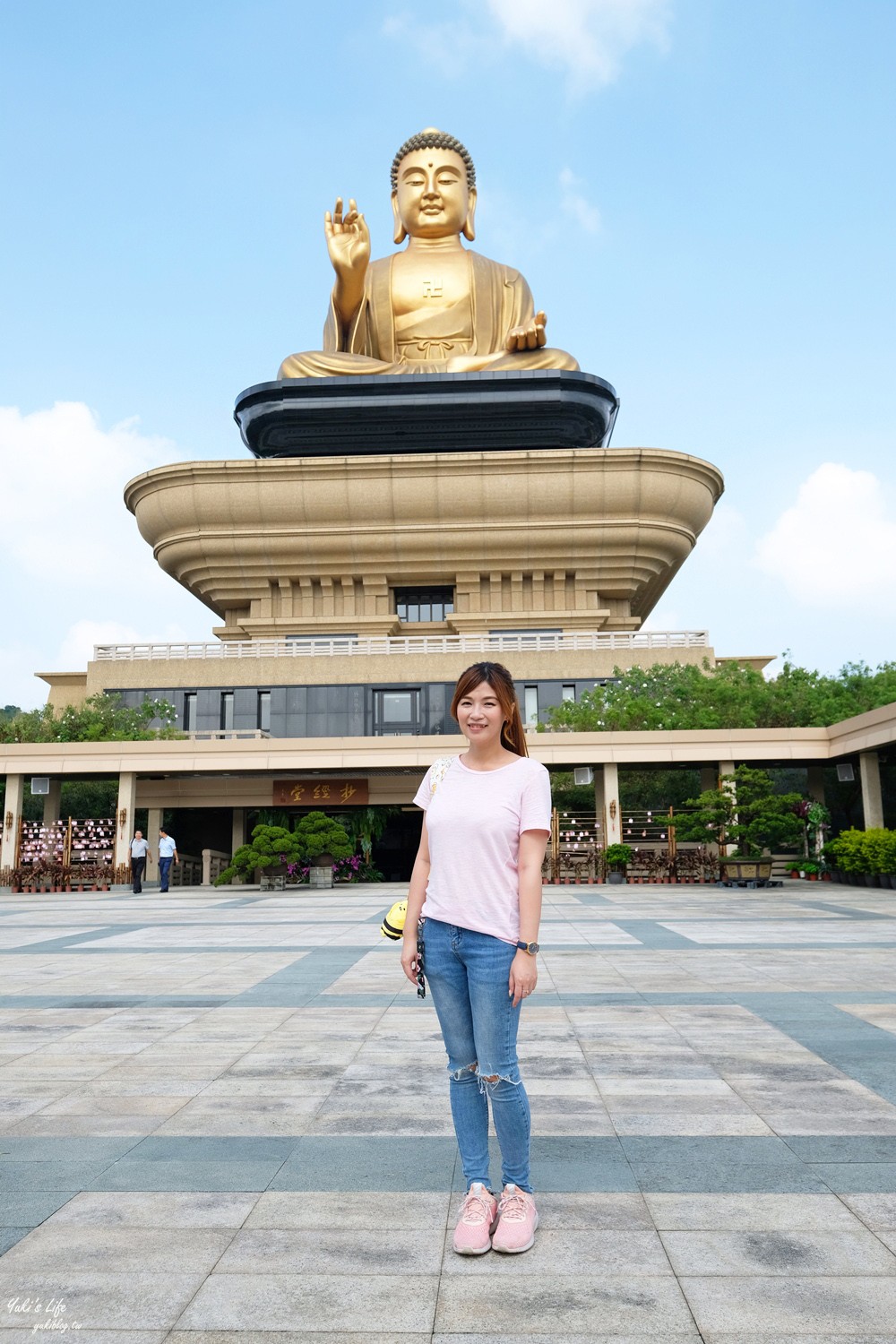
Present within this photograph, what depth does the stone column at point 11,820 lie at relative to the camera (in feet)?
92.0

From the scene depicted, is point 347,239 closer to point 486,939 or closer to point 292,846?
point 292,846


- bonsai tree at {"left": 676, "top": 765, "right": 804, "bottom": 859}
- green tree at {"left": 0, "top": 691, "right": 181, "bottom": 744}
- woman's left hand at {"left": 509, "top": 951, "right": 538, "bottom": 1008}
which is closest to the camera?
woman's left hand at {"left": 509, "top": 951, "right": 538, "bottom": 1008}

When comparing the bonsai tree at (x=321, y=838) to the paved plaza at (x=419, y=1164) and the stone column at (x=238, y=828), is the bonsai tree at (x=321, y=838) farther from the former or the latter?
the paved plaza at (x=419, y=1164)

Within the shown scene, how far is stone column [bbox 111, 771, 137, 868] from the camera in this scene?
28.2 meters

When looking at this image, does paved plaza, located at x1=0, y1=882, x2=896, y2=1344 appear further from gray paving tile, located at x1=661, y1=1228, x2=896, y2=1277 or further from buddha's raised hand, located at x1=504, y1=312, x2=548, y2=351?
buddha's raised hand, located at x1=504, y1=312, x2=548, y2=351

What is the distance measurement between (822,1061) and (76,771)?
25.1 m

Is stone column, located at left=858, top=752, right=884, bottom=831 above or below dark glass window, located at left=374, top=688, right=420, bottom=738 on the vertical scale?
below

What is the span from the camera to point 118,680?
39938 mm

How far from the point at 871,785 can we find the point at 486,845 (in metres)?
23.2

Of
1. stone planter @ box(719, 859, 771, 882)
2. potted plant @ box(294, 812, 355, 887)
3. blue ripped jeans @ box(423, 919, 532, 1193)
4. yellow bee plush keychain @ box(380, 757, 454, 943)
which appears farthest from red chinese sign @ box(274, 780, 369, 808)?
blue ripped jeans @ box(423, 919, 532, 1193)

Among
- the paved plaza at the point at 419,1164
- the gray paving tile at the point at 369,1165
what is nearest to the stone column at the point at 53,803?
the paved plaza at the point at 419,1164

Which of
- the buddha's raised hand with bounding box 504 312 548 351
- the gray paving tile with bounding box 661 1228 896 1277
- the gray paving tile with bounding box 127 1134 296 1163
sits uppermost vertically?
the buddha's raised hand with bounding box 504 312 548 351

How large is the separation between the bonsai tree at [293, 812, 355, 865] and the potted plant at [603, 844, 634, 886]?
20.7 feet

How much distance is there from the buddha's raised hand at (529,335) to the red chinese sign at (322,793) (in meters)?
26.1
